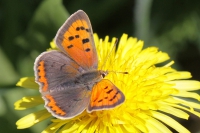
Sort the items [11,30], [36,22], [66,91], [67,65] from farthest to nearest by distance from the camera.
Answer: [11,30]
[36,22]
[67,65]
[66,91]

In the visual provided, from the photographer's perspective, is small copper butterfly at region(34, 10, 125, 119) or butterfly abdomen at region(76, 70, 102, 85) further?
butterfly abdomen at region(76, 70, 102, 85)

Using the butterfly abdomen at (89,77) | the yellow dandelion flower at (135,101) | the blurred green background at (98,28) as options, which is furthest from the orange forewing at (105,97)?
the blurred green background at (98,28)

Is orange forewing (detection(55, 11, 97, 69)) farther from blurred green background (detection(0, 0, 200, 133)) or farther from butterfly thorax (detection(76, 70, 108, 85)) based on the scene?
blurred green background (detection(0, 0, 200, 133))

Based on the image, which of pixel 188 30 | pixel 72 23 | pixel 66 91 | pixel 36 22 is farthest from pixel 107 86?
pixel 188 30

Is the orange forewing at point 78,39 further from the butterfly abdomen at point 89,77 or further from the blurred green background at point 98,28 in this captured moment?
the blurred green background at point 98,28

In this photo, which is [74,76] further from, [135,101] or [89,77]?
[135,101]

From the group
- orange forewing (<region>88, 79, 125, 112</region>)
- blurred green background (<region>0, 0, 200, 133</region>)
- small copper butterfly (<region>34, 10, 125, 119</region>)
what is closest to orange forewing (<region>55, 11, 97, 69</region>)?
small copper butterfly (<region>34, 10, 125, 119</region>)

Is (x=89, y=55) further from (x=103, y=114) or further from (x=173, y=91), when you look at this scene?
(x=173, y=91)
